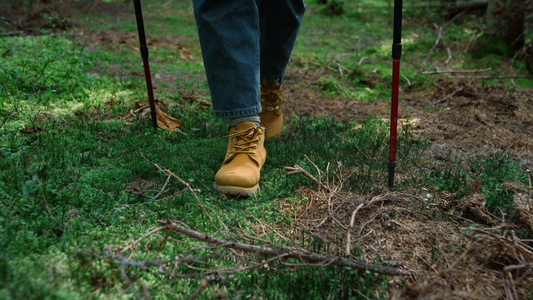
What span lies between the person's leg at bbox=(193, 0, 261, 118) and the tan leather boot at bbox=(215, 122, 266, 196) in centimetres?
13

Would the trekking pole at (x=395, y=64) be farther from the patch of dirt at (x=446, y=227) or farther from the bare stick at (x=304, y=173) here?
the bare stick at (x=304, y=173)

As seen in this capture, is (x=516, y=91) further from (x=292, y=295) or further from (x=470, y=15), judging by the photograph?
(x=470, y=15)

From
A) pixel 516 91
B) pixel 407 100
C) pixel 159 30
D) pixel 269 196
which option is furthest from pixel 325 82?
pixel 159 30

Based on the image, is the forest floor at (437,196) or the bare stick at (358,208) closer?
the forest floor at (437,196)

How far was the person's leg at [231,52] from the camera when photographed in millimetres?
2012

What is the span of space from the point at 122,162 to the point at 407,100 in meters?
3.17

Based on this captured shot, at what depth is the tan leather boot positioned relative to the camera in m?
2.02

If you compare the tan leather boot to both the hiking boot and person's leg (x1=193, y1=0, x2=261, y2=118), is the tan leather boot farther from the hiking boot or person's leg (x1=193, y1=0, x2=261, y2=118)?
the hiking boot

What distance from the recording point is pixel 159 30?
7.73 meters

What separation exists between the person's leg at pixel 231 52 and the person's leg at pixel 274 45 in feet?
1.63

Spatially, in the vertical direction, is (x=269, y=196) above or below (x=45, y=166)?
below

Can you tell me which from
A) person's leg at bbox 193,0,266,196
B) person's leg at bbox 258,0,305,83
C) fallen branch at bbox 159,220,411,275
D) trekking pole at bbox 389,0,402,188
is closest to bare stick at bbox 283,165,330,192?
person's leg at bbox 193,0,266,196

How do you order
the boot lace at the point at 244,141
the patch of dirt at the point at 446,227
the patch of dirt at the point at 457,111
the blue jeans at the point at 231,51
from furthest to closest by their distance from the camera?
1. the patch of dirt at the point at 457,111
2. the boot lace at the point at 244,141
3. the blue jeans at the point at 231,51
4. the patch of dirt at the point at 446,227

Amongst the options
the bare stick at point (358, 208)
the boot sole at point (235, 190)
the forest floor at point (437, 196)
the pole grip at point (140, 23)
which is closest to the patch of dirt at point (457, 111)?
the forest floor at point (437, 196)
